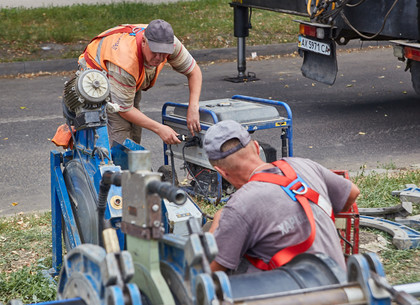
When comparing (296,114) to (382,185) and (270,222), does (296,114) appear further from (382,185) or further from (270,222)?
(270,222)

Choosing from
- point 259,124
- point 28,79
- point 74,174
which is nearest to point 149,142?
point 259,124

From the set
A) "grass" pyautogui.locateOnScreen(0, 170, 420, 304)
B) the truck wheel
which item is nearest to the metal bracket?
"grass" pyautogui.locateOnScreen(0, 170, 420, 304)

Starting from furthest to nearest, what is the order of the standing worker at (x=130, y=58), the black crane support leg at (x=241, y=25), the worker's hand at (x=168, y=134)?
the black crane support leg at (x=241, y=25)
the worker's hand at (x=168, y=134)
the standing worker at (x=130, y=58)

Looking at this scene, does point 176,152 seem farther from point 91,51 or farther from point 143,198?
point 143,198

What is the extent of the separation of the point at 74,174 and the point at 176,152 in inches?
79.8

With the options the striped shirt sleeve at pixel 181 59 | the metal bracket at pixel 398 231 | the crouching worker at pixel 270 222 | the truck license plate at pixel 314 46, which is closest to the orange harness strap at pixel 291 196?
the crouching worker at pixel 270 222

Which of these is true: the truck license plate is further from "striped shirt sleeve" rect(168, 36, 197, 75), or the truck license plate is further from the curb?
the curb

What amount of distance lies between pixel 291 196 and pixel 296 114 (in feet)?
21.0

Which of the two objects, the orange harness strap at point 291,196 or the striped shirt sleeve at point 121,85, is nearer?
the orange harness strap at point 291,196

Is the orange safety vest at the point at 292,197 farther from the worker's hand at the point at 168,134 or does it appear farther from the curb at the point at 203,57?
the curb at the point at 203,57

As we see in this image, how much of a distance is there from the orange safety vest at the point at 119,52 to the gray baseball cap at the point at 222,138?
6.98ft

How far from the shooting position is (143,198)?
2139mm

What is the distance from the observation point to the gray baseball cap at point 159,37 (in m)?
4.75

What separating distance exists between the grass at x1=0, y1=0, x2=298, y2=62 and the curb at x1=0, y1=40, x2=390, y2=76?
1.07 ft
